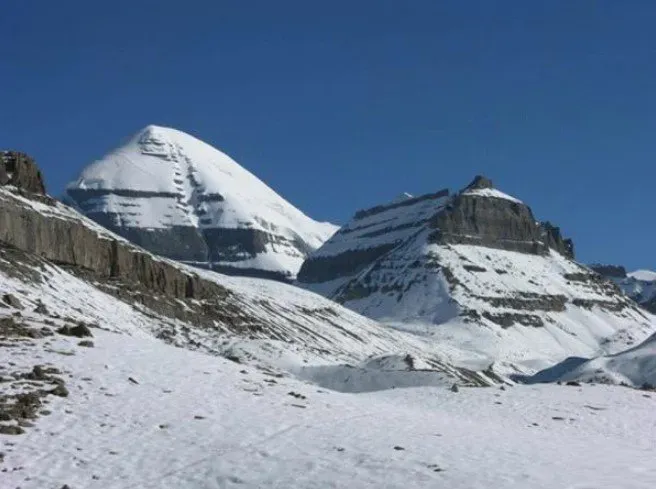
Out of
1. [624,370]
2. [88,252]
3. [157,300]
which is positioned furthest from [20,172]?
[624,370]

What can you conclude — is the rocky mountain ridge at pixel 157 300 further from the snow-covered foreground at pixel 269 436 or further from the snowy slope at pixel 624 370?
the snow-covered foreground at pixel 269 436

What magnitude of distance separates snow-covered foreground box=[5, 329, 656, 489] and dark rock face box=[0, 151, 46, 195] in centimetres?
11096

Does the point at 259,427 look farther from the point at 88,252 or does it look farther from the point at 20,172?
the point at 20,172

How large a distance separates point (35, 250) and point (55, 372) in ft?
344

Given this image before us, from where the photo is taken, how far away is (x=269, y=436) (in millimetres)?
24531

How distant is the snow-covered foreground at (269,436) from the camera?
2089 centimetres

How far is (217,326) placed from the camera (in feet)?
456

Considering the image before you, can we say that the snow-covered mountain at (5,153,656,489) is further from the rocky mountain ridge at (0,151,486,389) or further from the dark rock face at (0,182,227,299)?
the dark rock face at (0,182,227,299)

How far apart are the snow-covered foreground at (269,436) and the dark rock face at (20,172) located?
110963mm

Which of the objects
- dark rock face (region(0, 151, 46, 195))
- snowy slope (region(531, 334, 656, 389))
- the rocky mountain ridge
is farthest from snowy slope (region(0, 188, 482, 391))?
snowy slope (region(531, 334, 656, 389))

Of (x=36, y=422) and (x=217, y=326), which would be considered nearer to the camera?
(x=36, y=422)

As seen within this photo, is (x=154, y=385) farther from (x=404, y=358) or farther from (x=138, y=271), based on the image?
(x=138, y=271)

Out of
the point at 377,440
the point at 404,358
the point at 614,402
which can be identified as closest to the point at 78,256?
the point at 404,358

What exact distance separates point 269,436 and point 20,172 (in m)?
126
